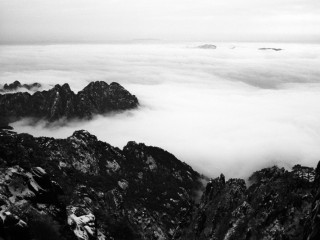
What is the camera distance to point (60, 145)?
597ft

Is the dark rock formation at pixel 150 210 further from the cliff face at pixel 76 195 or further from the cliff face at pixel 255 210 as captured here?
the cliff face at pixel 76 195

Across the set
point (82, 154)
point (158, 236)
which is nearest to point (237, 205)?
point (158, 236)

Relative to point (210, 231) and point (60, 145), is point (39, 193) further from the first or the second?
point (60, 145)

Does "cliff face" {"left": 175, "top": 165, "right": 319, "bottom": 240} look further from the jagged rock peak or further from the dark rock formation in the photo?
the jagged rock peak

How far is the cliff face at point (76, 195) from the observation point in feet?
184

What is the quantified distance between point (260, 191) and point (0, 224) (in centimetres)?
6004

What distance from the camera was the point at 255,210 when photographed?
270ft

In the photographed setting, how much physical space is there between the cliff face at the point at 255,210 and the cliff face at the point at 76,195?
22676 millimetres

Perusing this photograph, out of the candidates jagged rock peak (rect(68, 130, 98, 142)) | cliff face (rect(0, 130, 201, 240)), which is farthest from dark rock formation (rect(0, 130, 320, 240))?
jagged rock peak (rect(68, 130, 98, 142))

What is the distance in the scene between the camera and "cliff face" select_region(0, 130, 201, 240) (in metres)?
56.0

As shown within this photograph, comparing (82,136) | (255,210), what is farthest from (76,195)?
(82,136)

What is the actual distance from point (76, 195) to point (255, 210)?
4709 centimetres

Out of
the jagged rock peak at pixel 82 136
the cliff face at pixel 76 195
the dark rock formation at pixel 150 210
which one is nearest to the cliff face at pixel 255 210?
the dark rock formation at pixel 150 210

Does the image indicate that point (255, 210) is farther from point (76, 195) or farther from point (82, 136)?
point (82, 136)
